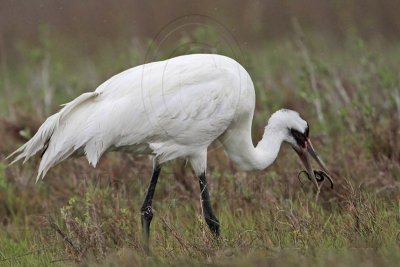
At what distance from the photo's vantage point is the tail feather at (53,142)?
640cm

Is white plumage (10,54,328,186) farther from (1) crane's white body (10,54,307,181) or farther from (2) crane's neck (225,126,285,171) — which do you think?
(2) crane's neck (225,126,285,171)

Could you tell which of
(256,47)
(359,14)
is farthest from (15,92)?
(359,14)

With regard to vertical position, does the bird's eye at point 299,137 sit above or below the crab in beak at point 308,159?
above

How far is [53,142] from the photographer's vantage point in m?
6.50

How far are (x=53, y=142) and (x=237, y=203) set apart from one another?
5.70ft

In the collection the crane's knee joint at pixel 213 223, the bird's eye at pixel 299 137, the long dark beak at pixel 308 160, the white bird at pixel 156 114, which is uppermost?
the white bird at pixel 156 114

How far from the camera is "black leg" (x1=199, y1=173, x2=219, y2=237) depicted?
6.77m

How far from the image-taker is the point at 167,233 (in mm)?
6664

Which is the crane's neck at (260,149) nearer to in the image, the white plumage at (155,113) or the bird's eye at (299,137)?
the bird's eye at (299,137)

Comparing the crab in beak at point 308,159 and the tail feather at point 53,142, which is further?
the crab in beak at point 308,159

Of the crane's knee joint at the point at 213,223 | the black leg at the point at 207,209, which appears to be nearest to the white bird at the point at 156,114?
the black leg at the point at 207,209

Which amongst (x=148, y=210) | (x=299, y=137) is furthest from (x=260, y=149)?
(x=148, y=210)

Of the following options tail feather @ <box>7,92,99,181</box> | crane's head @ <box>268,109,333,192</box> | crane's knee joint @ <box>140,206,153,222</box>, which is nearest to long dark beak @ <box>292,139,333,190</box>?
crane's head @ <box>268,109,333,192</box>

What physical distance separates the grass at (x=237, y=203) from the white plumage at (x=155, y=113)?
0.52 metres
